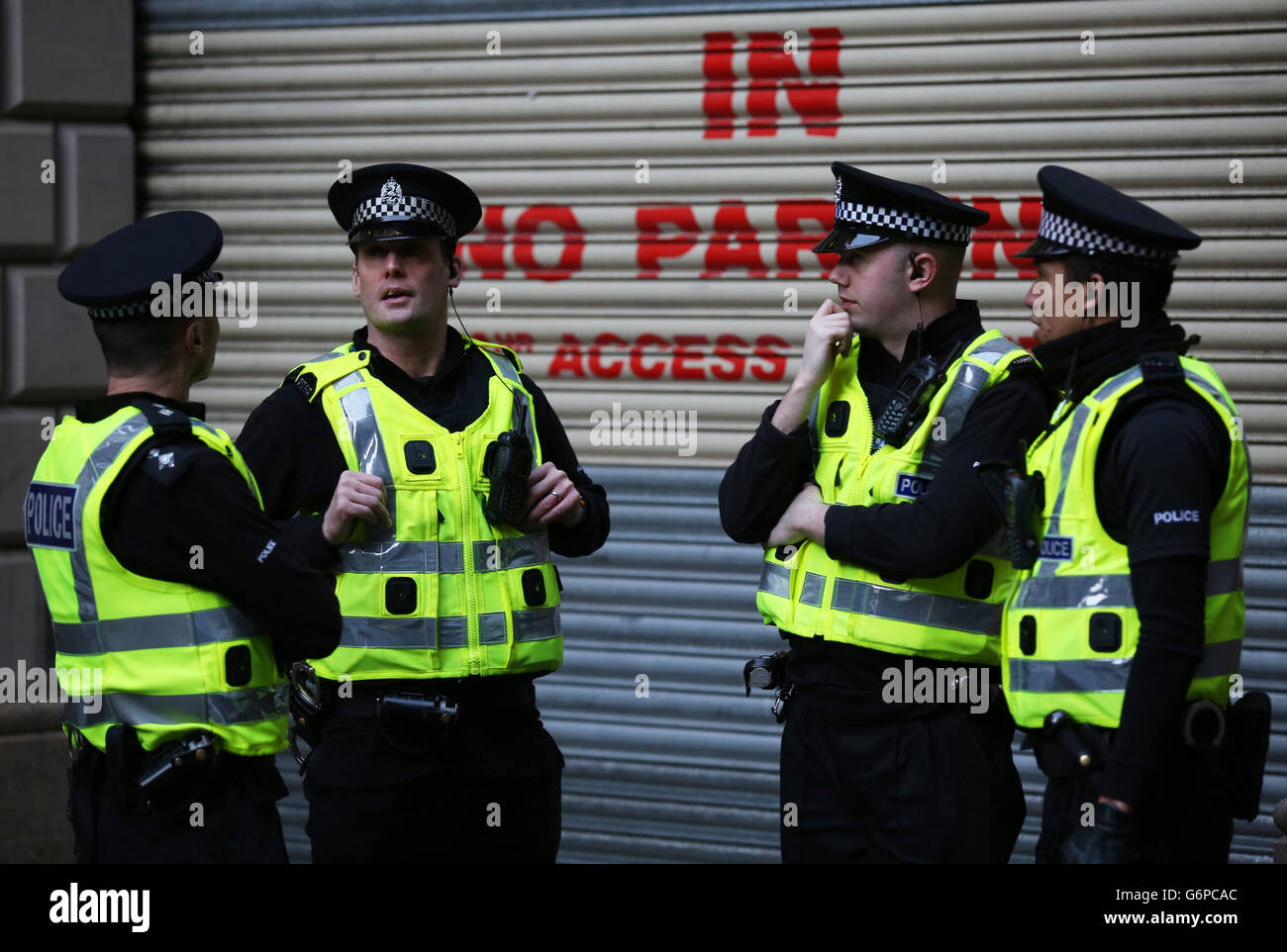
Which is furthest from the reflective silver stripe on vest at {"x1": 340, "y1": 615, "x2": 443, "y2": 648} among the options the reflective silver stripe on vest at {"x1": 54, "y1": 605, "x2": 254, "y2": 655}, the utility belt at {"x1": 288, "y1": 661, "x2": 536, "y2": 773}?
the reflective silver stripe on vest at {"x1": 54, "y1": 605, "x2": 254, "y2": 655}

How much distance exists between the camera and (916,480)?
12.3 feet

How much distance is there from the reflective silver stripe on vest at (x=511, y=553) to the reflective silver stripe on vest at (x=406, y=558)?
61mm

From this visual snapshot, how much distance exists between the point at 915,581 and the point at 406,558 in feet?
4.46

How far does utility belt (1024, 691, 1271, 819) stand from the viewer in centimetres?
312

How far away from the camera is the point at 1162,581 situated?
119 inches

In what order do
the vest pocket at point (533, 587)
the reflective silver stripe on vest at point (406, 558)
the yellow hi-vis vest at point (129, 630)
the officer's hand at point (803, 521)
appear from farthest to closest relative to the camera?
1. the vest pocket at point (533, 587)
2. the reflective silver stripe on vest at point (406, 558)
3. the officer's hand at point (803, 521)
4. the yellow hi-vis vest at point (129, 630)

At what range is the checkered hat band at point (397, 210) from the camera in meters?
4.10

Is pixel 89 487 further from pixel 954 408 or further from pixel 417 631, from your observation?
pixel 954 408

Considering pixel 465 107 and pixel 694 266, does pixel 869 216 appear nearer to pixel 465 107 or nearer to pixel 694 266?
pixel 694 266

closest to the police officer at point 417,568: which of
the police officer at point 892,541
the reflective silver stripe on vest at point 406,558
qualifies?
the reflective silver stripe on vest at point 406,558

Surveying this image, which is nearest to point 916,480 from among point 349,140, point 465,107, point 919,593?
point 919,593

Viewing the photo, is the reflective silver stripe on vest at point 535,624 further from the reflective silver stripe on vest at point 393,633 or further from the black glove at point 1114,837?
the black glove at point 1114,837

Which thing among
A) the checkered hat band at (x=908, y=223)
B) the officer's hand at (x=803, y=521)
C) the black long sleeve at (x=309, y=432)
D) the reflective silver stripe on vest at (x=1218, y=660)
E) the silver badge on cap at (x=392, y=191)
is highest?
the silver badge on cap at (x=392, y=191)
